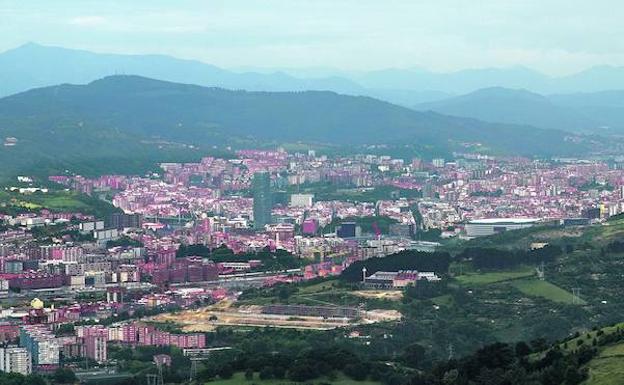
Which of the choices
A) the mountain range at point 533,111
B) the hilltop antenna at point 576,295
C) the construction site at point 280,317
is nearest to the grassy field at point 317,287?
the construction site at point 280,317

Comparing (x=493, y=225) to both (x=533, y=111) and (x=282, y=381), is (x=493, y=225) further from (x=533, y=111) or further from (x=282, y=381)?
(x=533, y=111)

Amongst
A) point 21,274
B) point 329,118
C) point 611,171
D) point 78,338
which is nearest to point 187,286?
point 21,274

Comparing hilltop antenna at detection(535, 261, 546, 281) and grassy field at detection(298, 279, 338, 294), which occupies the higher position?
hilltop antenna at detection(535, 261, 546, 281)

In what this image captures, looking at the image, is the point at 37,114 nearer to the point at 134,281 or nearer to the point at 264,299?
the point at 134,281

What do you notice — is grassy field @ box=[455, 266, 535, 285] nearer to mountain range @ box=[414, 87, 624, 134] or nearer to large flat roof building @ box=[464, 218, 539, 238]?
large flat roof building @ box=[464, 218, 539, 238]

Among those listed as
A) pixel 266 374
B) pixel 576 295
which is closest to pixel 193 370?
pixel 266 374

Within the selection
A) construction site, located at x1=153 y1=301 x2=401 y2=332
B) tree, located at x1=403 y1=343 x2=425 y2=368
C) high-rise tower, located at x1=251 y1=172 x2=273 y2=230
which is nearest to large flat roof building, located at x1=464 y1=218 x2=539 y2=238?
high-rise tower, located at x1=251 y1=172 x2=273 y2=230
